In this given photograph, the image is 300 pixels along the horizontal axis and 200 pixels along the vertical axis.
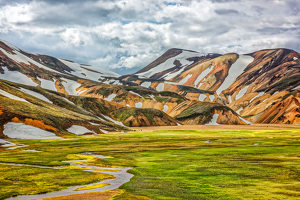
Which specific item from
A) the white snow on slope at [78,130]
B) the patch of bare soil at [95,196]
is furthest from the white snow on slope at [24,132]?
the patch of bare soil at [95,196]

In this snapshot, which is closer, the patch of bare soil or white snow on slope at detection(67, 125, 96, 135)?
the patch of bare soil

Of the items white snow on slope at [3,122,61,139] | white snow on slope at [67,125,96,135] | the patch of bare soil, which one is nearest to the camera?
the patch of bare soil

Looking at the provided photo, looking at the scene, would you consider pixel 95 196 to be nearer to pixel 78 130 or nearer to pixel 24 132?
pixel 24 132

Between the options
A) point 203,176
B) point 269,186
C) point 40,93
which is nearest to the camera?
point 269,186

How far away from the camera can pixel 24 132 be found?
107188mm

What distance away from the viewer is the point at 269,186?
101 feet

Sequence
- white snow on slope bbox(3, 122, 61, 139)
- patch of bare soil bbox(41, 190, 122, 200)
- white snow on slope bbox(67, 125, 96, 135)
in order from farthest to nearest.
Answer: white snow on slope bbox(67, 125, 96, 135)
white snow on slope bbox(3, 122, 61, 139)
patch of bare soil bbox(41, 190, 122, 200)

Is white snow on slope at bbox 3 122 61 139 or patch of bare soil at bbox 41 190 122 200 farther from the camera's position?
white snow on slope at bbox 3 122 61 139

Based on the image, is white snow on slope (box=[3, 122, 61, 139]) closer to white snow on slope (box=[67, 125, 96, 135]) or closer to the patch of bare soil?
white snow on slope (box=[67, 125, 96, 135])

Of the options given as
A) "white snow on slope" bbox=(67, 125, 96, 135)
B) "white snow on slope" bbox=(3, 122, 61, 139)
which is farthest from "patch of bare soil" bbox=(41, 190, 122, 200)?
"white snow on slope" bbox=(67, 125, 96, 135)

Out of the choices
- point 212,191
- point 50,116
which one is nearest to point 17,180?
point 212,191

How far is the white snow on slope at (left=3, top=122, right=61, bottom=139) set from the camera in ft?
338

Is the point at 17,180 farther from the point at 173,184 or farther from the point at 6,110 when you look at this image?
the point at 6,110

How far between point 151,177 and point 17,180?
15550 millimetres
